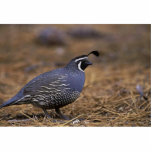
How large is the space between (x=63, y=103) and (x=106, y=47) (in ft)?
15.1

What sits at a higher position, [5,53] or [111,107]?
[5,53]

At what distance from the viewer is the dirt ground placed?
3.23 metres

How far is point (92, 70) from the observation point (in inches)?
233

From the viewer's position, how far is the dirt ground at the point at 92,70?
3.23 meters

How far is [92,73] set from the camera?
18.6 ft

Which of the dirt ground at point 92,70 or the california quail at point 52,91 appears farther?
the dirt ground at point 92,70

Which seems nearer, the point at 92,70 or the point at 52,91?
the point at 52,91

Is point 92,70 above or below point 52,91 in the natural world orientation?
above

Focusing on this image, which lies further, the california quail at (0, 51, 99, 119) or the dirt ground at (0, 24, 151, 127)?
the dirt ground at (0, 24, 151, 127)

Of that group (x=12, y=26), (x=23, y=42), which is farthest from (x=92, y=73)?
(x=12, y=26)

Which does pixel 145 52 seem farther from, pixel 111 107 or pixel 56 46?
pixel 111 107

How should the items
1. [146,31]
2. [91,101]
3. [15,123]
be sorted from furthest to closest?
[146,31] → [91,101] → [15,123]

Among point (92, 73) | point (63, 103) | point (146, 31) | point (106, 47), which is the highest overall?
point (146, 31)

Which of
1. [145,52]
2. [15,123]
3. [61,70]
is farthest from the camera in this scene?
[145,52]
